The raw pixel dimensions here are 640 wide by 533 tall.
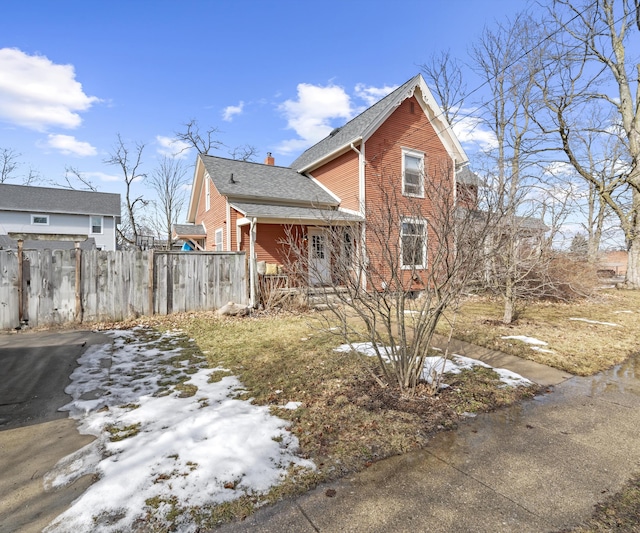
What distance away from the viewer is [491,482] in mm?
2385

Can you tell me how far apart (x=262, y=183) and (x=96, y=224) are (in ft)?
67.4

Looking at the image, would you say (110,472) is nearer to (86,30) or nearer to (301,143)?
(86,30)

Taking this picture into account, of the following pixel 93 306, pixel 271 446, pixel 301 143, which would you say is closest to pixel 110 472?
pixel 271 446

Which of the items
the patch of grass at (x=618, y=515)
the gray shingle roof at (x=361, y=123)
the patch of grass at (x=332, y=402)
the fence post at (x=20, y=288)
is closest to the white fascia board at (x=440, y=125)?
the gray shingle roof at (x=361, y=123)

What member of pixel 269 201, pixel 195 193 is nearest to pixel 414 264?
pixel 269 201

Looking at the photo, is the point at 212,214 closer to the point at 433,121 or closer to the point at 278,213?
the point at 278,213

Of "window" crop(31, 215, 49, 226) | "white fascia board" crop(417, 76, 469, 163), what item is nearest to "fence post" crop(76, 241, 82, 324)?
"white fascia board" crop(417, 76, 469, 163)

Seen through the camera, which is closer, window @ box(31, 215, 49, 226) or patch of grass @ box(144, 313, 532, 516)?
patch of grass @ box(144, 313, 532, 516)

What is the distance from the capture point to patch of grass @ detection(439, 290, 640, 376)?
541 centimetres

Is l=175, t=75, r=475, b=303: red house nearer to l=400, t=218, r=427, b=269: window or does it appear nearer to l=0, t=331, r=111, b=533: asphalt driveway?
l=0, t=331, r=111, b=533: asphalt driveway

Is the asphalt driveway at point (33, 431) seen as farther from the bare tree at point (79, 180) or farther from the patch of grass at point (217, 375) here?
the bare tree at point (79, 180)

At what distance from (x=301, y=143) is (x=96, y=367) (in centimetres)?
2646

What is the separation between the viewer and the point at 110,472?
2.43 metres

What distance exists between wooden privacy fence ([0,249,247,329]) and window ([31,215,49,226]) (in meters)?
24.1
